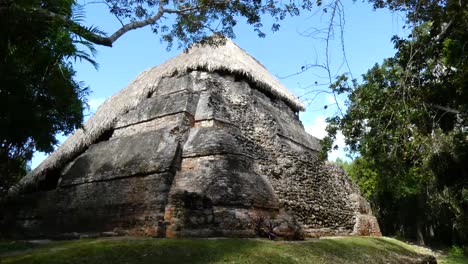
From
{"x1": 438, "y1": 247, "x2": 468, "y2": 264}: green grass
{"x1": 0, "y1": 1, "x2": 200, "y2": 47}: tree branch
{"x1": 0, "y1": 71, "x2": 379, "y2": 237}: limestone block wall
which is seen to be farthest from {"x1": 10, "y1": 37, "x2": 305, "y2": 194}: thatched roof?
{"x1": 438, "y1": 247, "x2": 468, "y2": 264}: green grass

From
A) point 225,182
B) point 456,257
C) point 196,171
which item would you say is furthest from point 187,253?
point 456,257

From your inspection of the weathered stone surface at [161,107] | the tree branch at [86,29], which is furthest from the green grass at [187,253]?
the weathered stone surface at [161,107]

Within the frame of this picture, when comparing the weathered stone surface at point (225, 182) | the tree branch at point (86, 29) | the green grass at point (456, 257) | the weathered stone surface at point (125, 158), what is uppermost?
the tree branch at point (86, 29)

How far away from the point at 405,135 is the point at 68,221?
801 cm

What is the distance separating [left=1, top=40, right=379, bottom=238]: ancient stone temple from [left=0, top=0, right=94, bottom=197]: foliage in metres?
1.64

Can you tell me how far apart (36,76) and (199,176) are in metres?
4.04

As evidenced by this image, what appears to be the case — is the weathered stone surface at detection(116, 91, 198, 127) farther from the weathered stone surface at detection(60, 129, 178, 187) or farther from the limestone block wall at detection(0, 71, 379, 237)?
the weathered stone surface at detection(60, 129, 178, 187)

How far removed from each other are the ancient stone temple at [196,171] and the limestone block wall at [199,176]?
3cm

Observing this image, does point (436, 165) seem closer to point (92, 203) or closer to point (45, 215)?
point (92, 203)

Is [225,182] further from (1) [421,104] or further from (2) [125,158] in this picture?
(1) [421,104]

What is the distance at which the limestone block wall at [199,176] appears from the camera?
316 inches

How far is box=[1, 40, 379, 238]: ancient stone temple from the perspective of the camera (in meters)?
8.09

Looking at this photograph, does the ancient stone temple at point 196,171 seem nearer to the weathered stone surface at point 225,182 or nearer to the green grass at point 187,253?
the weathered stone surface at point 225,182

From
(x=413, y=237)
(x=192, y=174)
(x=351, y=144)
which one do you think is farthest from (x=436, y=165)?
(x=413, y=237)
